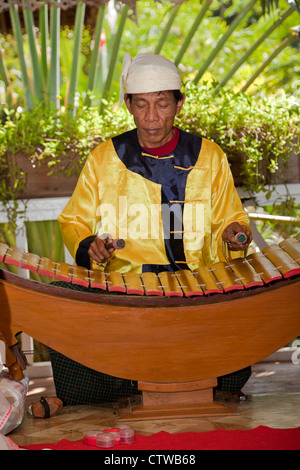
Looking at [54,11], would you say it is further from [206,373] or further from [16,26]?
[206,373]

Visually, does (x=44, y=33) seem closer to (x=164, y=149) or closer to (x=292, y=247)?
(x=164, y=149)

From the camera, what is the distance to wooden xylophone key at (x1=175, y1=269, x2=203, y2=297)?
229 centimetres

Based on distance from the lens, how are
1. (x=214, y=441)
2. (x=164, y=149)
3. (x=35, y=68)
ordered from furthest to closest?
(x=35, y=68)
(x=164, y=149)
(x=214, y=441)

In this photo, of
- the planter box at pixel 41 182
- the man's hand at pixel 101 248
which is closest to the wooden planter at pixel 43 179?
the planter box at pixel 41 182

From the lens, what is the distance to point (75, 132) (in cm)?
347

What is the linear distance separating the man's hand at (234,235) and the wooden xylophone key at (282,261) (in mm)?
101

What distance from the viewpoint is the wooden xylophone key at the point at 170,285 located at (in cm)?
229

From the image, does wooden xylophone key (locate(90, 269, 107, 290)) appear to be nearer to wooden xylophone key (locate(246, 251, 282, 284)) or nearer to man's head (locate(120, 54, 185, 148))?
wooden xylophone key (locate(246, 251, 282, 284))

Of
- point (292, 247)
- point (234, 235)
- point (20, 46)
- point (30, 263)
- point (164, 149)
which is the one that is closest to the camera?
point (30, 263)

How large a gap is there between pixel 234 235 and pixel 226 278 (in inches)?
12.9

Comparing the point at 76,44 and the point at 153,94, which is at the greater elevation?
the point at 76,44

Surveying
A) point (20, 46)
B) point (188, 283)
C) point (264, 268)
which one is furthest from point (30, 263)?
point (20, 46)

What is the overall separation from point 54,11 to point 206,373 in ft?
8.69

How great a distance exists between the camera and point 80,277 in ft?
7.59
